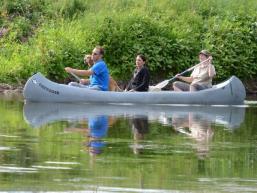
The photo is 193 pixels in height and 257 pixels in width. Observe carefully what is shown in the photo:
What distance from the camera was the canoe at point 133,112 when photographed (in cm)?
2016

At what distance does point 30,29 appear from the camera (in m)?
33.8

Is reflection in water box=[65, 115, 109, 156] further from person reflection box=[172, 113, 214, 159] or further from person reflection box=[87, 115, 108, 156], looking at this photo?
person reflection box=[172, 113, 214, 159]

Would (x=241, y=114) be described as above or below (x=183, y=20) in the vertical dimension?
below

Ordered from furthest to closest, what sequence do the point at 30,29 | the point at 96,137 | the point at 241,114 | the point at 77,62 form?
the point at 30,29 → the point at 77,62 → the point at 241,114 → the point at 96,137

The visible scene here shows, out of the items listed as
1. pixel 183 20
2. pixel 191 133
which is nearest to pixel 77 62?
pixel 183 20

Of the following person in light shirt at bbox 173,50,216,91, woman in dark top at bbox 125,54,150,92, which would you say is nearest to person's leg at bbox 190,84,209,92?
person in light shirt at bbox 173,50,216,91

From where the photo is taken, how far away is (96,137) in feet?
52.8

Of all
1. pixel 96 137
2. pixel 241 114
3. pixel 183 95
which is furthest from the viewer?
pixel 183 95

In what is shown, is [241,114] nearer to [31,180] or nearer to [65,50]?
[65,50]

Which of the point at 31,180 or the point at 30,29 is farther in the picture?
the point at 30,29

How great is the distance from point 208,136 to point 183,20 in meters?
17.3

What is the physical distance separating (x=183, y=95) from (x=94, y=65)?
2.53m

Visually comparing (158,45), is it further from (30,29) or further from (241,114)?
(241,114)

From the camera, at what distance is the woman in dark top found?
24.3 m
